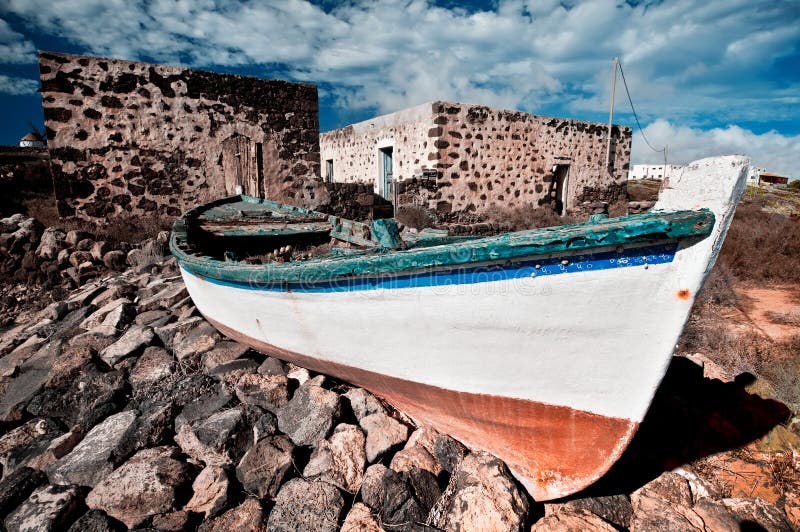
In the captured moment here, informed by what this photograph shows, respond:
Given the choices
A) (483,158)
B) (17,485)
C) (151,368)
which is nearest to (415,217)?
(483,158)

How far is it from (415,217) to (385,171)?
263 cm

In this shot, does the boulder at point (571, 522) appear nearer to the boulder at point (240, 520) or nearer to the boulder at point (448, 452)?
the boulder at point (448, 452)

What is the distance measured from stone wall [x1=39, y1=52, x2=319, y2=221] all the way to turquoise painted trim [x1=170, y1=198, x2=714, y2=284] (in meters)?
6.36

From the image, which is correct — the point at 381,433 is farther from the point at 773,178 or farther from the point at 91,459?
the point at 773,178

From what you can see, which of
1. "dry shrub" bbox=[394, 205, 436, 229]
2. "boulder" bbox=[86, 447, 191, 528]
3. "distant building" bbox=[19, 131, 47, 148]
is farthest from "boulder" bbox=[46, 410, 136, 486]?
"distant building" bbox=[19, 131, 47, 148]

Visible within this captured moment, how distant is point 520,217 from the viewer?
9.80 m

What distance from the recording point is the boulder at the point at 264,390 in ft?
8.70

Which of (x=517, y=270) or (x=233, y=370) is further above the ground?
(x=517, y=270)

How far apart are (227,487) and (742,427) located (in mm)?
2978

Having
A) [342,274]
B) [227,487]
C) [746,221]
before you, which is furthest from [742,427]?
[746,221]

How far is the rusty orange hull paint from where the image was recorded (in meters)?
1.88

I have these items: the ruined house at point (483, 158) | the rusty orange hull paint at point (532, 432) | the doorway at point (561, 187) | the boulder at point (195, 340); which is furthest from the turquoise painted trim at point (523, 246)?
the doorway at point (561, 187)

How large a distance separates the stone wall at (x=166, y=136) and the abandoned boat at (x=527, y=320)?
234 inches

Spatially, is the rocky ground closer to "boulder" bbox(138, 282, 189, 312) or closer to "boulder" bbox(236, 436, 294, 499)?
"boulder" bbox(236, 436, 294, 499)
